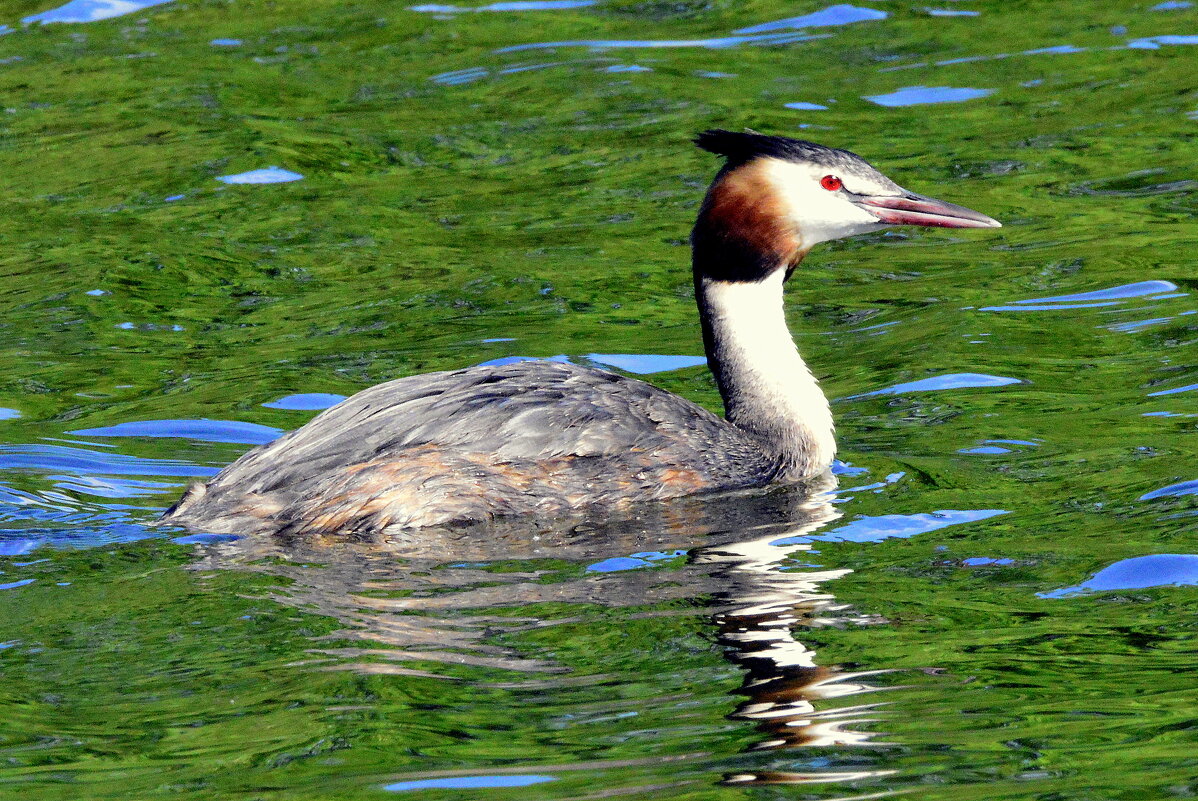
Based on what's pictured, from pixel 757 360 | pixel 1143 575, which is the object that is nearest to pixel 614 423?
pixel 757 360

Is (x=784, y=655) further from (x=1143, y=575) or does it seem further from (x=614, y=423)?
(x=614, y=423)

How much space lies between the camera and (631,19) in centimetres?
1515

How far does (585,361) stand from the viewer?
943 cm

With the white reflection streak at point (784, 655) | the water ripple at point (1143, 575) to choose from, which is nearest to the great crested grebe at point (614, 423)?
the white reflection streak at point (784, 655)

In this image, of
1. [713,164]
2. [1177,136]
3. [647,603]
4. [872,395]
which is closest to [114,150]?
[713,164]

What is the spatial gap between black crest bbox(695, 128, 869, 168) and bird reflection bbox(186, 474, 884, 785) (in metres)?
1.47

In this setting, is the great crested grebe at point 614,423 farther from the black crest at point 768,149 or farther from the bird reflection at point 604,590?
the bird reflection at point 604,590

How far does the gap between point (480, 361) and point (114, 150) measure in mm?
4583

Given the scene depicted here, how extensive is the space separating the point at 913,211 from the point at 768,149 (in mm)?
683

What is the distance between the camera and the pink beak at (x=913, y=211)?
794cm

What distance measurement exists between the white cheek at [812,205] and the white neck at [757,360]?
26cm

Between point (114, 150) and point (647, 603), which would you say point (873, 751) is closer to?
point (647, 603)

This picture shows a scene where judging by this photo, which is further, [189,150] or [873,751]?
[189,150]

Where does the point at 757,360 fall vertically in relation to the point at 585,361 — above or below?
above
